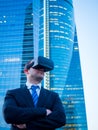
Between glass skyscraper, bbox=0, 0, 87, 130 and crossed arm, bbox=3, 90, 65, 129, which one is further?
glass skyscraper, bbox=0, 0, 87, 130

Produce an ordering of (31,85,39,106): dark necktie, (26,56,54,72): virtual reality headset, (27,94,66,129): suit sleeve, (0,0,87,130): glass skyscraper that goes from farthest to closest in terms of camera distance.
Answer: (0,0,87,130): glass skyscraper, (31,85,39,106): dark necktie, (27,94,66,129): suit sleeve, (26,56,54,72): virtual reality headset

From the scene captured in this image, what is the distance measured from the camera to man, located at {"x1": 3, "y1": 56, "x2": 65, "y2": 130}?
339cm

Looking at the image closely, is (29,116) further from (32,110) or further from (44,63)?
(44,63)

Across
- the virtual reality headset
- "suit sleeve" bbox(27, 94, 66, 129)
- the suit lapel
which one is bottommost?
"suit sleeve" bbox(27, 94, 66, 129)

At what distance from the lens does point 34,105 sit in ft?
11.6

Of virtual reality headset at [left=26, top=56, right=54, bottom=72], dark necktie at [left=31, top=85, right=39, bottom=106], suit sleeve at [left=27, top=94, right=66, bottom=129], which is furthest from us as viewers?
dark necktie at [left=31, top=85, right=39, bottom=106]

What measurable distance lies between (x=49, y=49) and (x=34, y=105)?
134570 millimetres

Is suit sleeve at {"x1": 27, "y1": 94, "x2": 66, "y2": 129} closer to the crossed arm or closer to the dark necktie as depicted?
the crossed arm

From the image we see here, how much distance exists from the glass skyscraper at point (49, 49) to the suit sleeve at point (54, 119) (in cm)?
10654

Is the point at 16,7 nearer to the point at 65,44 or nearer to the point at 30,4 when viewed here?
the point at 30,4

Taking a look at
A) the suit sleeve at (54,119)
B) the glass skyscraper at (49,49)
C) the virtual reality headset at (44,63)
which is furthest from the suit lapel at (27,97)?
the glass skyscraper at (49,49)

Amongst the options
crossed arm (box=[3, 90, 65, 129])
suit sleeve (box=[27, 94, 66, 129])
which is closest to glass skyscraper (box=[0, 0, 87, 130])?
suit sleeve (box=[27, 94, 66, 129])

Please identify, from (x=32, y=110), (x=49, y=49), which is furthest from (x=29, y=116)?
(x=49, y=49)

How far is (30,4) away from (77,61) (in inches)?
1474
